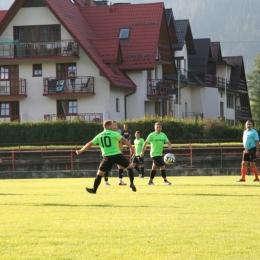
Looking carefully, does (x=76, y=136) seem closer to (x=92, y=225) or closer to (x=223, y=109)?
(x=223, y=109)

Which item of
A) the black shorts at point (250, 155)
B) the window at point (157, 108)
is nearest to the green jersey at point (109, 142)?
the black shorts at point (250, 155)

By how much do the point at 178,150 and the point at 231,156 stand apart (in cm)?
255

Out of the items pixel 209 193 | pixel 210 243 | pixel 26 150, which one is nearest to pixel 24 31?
pixel 26 150

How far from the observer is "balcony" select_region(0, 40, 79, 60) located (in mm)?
57281

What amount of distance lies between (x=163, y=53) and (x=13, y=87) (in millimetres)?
11494

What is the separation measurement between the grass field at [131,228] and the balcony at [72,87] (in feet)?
125

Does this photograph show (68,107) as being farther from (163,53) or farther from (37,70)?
(163,53)

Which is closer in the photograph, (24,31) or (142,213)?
(142,213)

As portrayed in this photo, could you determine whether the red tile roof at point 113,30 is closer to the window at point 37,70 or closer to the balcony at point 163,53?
the balcony at point 163,53

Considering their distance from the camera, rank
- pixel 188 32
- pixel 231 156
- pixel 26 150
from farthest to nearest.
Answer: pixel 188 32 → pixel 26 150 → pixel 231 156

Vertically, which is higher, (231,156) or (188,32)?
(188,32)

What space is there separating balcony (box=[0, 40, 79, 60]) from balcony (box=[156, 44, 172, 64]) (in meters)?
7.09

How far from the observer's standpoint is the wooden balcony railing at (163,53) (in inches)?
2443

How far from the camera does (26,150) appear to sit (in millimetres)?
45562
